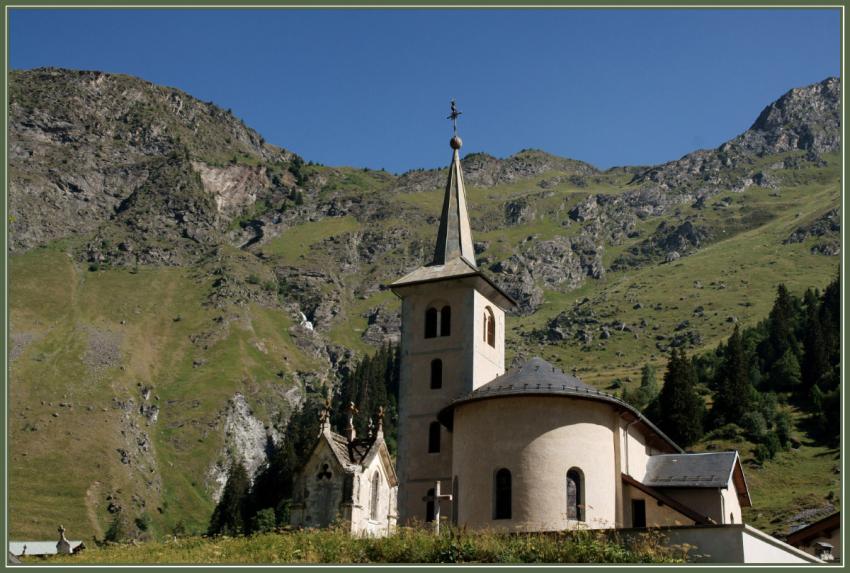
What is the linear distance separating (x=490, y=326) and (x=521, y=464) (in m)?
14.4

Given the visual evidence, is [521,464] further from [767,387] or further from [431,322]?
[767,387]

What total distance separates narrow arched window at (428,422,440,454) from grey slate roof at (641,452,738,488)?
979 cm

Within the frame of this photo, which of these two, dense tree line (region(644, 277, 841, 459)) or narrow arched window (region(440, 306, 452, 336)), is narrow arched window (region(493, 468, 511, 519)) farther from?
dense tree line (region(644, 277, 841, 459))

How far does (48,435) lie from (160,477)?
66.0ft

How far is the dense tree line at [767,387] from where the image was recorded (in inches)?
4043

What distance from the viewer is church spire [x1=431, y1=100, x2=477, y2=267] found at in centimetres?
5203

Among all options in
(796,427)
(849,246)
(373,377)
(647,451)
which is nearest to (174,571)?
(849,246)

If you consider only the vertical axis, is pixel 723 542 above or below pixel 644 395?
below

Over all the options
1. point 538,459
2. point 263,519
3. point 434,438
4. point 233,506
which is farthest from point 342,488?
point 233,506

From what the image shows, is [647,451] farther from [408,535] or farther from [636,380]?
[636,380]

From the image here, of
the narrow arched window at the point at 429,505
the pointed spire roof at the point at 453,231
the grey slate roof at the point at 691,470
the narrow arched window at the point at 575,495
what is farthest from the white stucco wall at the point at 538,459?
the pointed spire roof at the point at 453,231

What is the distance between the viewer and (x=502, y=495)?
3800 centimetres

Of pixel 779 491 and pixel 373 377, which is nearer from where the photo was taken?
pixel 779 491

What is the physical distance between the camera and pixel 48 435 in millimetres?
164125
